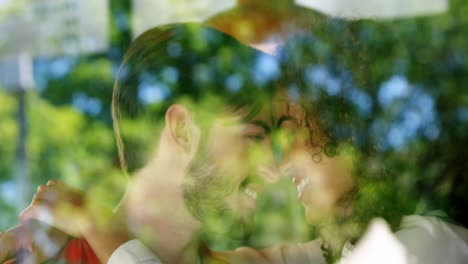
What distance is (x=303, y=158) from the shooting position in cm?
221

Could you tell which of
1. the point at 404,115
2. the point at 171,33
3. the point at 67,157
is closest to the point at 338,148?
the point at 404,115

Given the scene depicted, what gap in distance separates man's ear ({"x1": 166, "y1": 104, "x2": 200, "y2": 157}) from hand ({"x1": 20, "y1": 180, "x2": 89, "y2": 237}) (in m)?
0.28

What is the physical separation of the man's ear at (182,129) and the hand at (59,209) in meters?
0.28

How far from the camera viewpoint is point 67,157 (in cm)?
205

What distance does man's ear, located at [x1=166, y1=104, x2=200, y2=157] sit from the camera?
2.09 m

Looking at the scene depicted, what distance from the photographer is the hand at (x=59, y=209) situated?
2.03m

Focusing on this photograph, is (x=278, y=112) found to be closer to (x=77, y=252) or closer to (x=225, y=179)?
(x=225, y=179)

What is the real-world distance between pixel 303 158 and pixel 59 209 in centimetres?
65

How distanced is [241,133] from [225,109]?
0.07m

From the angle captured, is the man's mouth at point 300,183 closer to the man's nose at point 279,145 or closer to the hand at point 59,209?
the man's nose at point 279,145

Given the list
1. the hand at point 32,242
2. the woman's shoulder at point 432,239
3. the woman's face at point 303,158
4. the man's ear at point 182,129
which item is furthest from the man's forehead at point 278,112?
the hand at point 32,242

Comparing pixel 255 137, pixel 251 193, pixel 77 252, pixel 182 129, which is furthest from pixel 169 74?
pixel 77 252

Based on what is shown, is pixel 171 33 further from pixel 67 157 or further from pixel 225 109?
pixel 67 157

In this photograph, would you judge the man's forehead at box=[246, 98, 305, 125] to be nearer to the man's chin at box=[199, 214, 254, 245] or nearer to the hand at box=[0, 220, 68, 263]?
the man's chin at box=[199, 214, 254, 245]
